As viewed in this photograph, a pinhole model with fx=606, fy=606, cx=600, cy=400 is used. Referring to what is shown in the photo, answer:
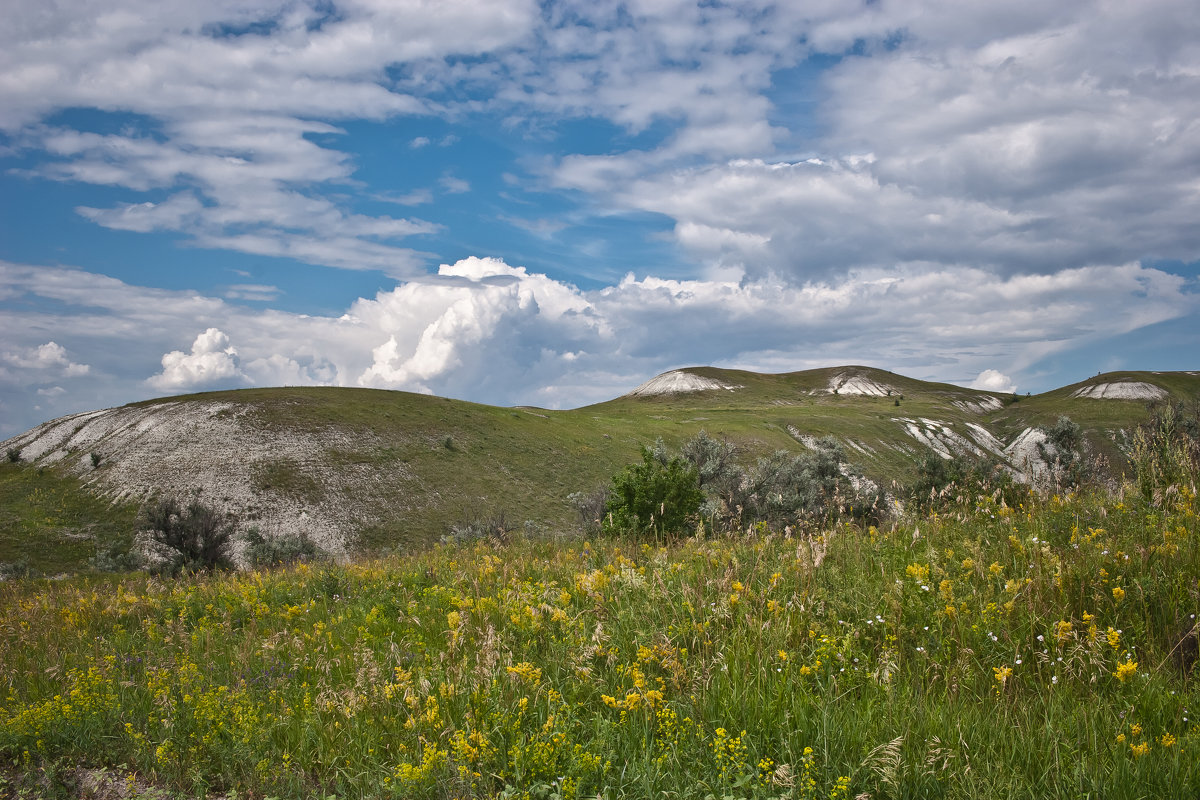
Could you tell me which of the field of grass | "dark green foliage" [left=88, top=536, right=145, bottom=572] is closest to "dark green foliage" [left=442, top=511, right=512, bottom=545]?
the field of grass

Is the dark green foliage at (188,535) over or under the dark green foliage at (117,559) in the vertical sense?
over

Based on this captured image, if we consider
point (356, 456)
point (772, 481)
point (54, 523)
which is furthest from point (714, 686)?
point (356, 456)

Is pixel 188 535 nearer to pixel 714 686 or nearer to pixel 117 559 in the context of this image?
pixel 117 559

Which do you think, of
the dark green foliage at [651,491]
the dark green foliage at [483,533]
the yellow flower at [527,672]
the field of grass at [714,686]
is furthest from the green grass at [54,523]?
the yellow flower at [527,672]

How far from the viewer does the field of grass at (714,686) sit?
320 cm

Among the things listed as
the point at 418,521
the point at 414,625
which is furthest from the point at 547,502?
the point at 414,625

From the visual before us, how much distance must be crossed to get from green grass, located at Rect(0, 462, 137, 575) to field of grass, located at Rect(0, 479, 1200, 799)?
42.7m

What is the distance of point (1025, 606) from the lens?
455 cm

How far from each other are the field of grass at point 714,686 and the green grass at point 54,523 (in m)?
42.7

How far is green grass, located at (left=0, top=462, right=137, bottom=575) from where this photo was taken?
38062mm

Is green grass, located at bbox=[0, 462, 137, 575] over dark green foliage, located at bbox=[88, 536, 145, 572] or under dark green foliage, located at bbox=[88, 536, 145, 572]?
over

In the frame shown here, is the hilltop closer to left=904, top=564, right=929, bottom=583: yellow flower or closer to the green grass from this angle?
the green grass

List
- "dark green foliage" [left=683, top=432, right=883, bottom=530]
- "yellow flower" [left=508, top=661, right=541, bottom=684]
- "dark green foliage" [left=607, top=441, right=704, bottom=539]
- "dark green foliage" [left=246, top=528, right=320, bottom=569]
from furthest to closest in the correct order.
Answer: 1. "dark green foliage" [left=246, top=528, right=320, bottom=569]
2. "dark green foliage" [left=683, top=432, right=883, bottom=530]
3. "dark green foliage" [left=607, top=441, right=704, bottom=539]
4. "yellow flower" [left=508, top=661, right=541, bottom=684]

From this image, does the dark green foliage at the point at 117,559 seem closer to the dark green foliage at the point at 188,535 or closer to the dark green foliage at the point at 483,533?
the dark green foliage at the point at 188,535
